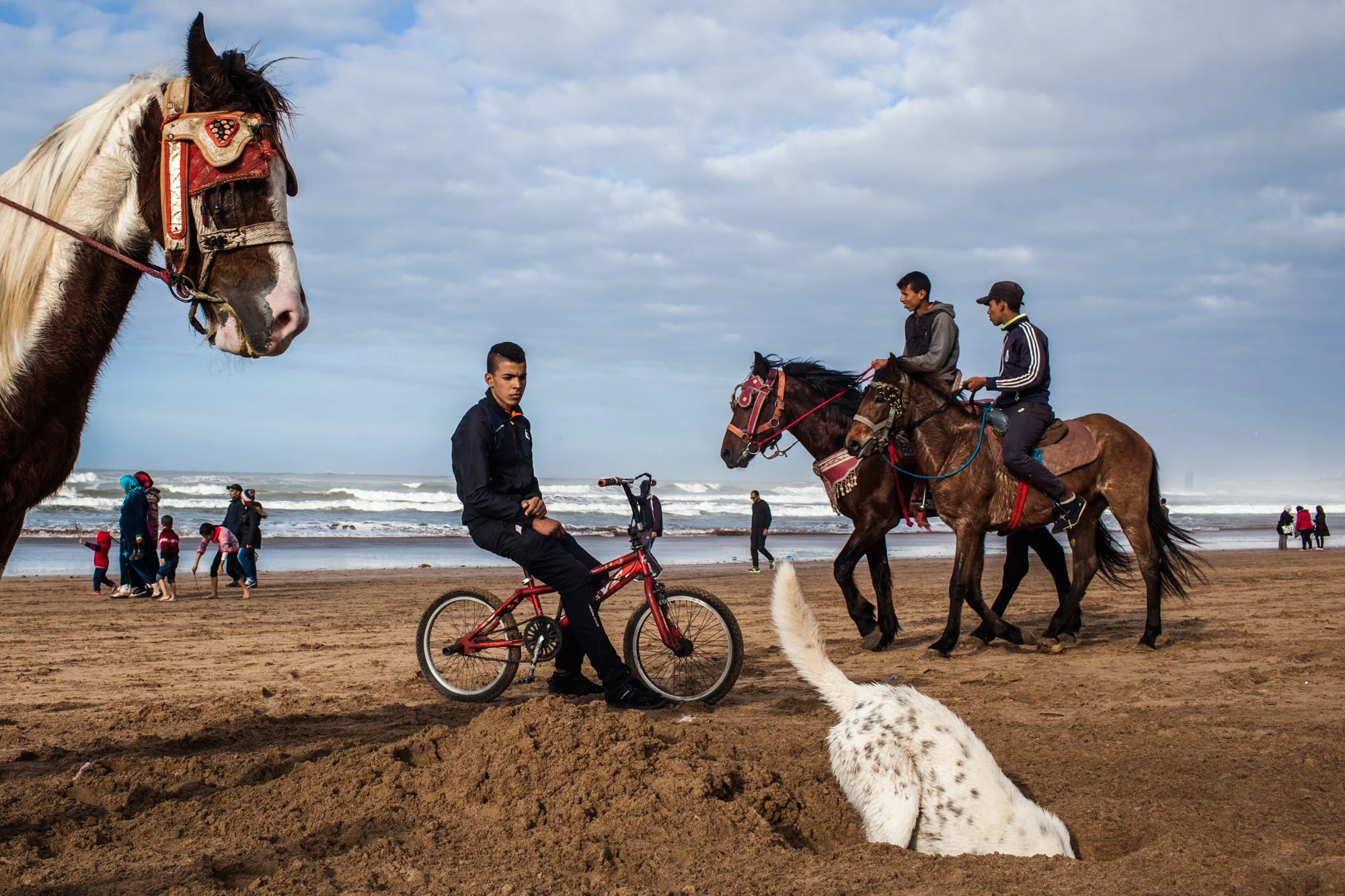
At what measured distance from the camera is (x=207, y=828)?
379 centimetres

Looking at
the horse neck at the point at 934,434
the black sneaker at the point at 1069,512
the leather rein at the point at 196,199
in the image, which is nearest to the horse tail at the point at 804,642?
the leather rein at the point at 196,199

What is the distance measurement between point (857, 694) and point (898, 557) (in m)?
22.2

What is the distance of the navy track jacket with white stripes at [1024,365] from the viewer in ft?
28.6

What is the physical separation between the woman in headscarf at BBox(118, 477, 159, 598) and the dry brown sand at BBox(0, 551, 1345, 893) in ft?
20.8

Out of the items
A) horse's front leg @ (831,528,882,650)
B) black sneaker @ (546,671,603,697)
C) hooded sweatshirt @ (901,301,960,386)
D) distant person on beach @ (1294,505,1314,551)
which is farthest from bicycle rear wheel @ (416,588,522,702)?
distant person on beach @ (1294,505,1314,551)

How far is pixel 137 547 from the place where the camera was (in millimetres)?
14445

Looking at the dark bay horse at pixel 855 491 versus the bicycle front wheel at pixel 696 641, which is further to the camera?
the dark bay horse at pixel 855 491

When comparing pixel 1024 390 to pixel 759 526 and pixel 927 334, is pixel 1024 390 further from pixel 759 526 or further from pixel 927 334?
pixel 759 526

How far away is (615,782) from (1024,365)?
6.32 m

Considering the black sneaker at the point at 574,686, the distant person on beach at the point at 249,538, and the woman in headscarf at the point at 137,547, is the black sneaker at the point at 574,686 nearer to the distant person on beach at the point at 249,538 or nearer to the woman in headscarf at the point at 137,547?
the woman in headscarf at the point at 137,547

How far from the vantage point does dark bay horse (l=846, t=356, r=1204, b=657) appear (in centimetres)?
859

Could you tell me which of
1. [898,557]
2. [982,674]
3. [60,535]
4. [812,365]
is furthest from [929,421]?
[60,535]

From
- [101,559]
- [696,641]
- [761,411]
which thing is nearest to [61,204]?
[696,641]

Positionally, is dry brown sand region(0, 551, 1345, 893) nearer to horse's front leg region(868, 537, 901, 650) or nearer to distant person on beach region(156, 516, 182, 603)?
horse's front leg region(868, 537, 901, 650)
